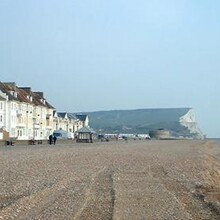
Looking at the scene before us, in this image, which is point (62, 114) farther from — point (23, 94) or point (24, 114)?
point (24, 114)

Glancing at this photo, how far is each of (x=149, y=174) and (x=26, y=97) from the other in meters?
77.8

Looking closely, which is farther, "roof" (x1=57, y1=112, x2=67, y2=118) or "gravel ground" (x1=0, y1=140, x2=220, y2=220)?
"roof" (x1=57, y1=112, x2=67, y2=118)

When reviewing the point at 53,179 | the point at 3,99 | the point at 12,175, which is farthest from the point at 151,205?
the point at 3,99

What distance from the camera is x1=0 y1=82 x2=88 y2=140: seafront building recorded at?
276ft

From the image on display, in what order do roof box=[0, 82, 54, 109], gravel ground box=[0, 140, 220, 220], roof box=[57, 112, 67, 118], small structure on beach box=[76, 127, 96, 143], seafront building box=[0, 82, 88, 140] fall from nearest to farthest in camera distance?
gravel ground box=[0, 140, 220, 220] → seafront building box=[0, 82, 88, 140] → roof box=[0, 82, 54, 109] → small structure on beach box=[76, 127, 96, 143] → roof box=[57, 112, 67, 118]

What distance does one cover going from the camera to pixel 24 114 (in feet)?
310

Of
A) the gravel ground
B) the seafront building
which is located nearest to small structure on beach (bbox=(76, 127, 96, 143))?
the seafront building

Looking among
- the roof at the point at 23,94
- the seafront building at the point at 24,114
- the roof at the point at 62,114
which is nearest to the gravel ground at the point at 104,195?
the seafront building at the point at 24,114

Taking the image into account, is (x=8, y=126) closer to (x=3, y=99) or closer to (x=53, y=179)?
(x=3, y=99)

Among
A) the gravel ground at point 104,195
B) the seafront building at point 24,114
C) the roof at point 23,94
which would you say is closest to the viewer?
the gravel ground at point 104,195

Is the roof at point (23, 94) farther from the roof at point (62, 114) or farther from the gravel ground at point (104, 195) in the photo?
the gravel ground at point (104, 195)

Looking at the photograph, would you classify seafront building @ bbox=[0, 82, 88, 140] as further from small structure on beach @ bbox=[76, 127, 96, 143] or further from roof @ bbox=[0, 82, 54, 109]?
small structure on beach @ bbox=[76, 127, 96, 143]

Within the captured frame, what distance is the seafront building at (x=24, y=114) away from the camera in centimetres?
8419

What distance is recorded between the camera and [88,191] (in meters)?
15.8
